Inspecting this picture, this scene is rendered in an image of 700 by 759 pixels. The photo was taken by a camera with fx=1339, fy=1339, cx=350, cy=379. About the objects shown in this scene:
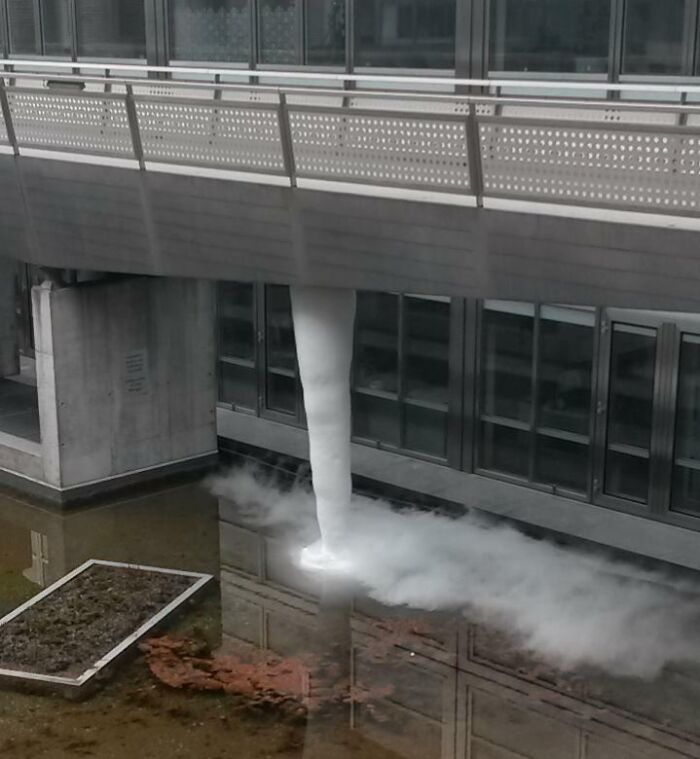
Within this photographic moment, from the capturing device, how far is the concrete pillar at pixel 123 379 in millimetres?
18062

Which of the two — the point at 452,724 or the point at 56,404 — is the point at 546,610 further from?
the point at 56,404

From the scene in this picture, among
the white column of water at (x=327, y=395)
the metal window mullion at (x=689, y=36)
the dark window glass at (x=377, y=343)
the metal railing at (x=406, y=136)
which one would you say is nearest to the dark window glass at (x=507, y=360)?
the dark window glass at (x=377, y=343)

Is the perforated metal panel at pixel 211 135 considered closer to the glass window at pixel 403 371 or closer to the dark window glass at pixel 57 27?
the glass window at pixel 403 371

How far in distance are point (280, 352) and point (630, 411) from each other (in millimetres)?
6602

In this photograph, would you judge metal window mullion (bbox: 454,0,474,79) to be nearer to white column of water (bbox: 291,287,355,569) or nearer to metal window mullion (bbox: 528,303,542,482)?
metal window mullion (bbox: 528,303,542,482)

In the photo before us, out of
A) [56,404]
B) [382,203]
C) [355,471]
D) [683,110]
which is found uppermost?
[683,110]

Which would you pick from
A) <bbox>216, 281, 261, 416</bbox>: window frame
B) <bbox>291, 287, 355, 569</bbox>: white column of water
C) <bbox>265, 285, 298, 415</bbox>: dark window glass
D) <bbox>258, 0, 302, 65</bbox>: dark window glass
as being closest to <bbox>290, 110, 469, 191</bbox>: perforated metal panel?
<bbox>291, 287, 355, 569</bbox>: white column of water

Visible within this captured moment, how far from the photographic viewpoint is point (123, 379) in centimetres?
1880

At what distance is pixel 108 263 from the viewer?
635 inches

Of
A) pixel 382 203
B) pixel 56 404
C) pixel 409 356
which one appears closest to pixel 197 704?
pixel 382 203

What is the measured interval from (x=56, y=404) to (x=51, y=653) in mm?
5241

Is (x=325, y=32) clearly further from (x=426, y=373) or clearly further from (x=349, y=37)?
(x=426, y=373)

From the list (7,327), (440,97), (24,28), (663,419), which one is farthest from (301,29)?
(7,327)

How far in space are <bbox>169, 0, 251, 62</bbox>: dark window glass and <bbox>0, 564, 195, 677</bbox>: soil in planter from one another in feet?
26.6
